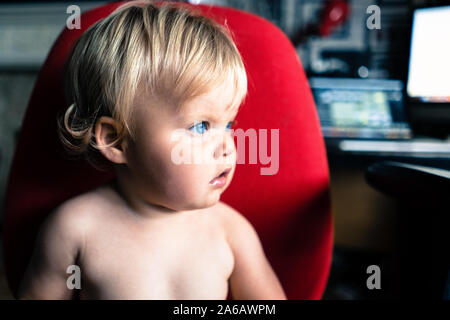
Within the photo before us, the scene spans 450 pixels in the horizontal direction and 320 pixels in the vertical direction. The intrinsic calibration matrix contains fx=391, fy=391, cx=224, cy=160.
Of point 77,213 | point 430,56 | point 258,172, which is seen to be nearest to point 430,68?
point 430,56

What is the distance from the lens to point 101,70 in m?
0.44

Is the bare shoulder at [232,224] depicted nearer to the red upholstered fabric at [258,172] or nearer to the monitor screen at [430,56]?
the red upholstered fabric at [258,172]

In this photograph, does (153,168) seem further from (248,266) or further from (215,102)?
(248,266)

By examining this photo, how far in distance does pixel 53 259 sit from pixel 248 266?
26cm

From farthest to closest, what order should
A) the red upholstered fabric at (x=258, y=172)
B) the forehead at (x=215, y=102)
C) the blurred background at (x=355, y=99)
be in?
the blurred background at (x=355, y=99)
the red upholstered fabric at (x=258, y=172)
the forehead at (x=215, y=102)

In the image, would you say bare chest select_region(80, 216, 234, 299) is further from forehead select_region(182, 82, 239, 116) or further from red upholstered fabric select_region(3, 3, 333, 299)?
forehead select_region(182, 82, 239, 116)

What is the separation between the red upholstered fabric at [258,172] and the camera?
550 millimetres

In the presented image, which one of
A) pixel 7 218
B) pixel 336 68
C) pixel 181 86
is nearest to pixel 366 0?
pixel 336 68

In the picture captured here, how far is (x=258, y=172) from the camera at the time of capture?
57cm

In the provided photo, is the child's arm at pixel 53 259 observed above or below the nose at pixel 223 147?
below

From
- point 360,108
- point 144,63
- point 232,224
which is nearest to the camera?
point 144,63

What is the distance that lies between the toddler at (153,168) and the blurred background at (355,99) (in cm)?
44

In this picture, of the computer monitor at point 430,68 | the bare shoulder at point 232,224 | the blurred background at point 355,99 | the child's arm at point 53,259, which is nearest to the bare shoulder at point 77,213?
the child's arm at point 53,259

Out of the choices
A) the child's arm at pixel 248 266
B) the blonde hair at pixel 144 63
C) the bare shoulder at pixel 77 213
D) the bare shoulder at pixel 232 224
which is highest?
the blonde hair at pixel 144 63
